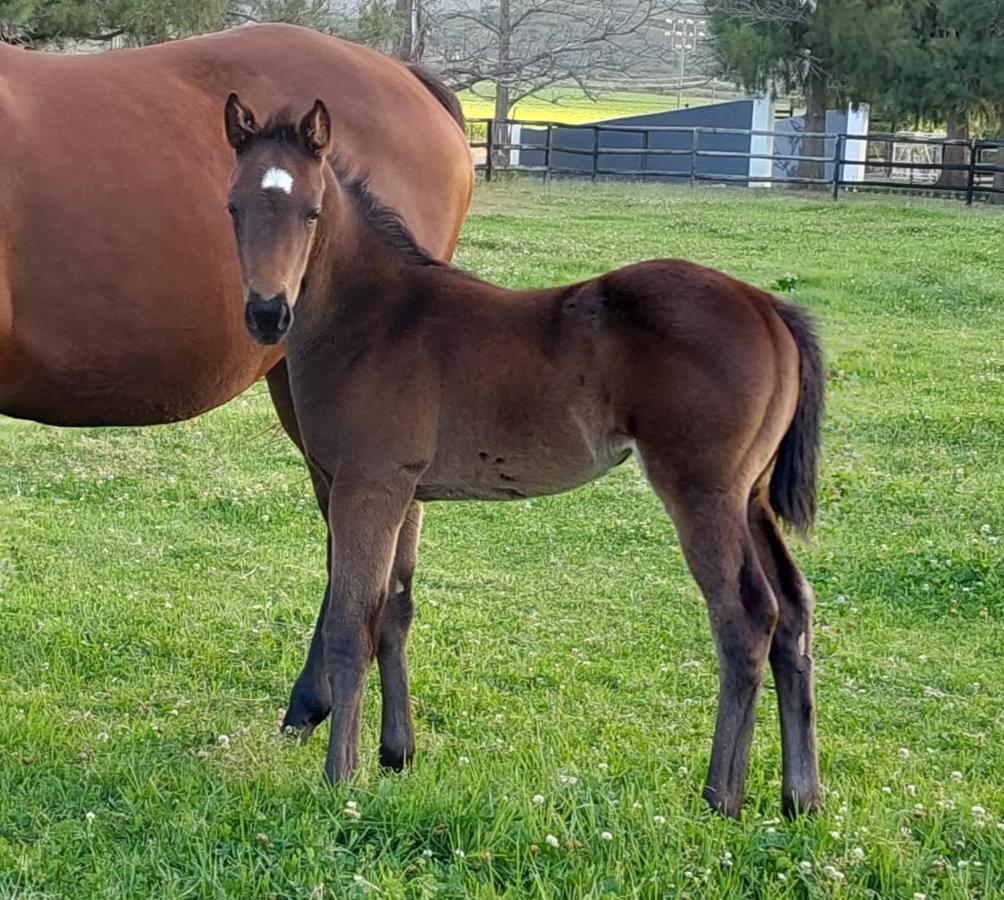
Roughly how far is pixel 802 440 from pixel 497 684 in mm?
1980

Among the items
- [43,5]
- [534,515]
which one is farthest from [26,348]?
[43,5]

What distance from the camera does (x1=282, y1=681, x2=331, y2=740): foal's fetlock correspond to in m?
4.59

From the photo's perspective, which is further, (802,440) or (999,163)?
(999,163)

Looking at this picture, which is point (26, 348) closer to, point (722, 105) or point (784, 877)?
point (784, 877)

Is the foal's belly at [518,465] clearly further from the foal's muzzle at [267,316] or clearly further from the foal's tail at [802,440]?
the foal's muzzle at [267,316]

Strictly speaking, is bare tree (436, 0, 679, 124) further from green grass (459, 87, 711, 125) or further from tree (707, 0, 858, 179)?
green grass (459, 87, 711, 125)

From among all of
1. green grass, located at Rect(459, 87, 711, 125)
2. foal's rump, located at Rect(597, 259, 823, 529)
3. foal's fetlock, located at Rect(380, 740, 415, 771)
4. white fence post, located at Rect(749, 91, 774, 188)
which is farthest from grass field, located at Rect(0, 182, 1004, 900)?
green grass, located at Rect(459, 87, 711, 125)

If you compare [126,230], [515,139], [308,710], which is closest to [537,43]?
[515,139]

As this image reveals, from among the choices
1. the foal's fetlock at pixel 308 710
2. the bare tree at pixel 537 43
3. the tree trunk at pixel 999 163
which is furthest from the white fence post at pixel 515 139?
the foal's fetlock at pixel 308 710

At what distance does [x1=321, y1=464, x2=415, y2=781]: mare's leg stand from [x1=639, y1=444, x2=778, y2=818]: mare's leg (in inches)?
28.4

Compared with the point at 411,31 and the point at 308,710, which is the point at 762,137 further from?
the point at 308,710

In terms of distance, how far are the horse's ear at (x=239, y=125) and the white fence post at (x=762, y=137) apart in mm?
34545

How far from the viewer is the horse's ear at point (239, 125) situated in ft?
11.5

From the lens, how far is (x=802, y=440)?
3.64 meters
